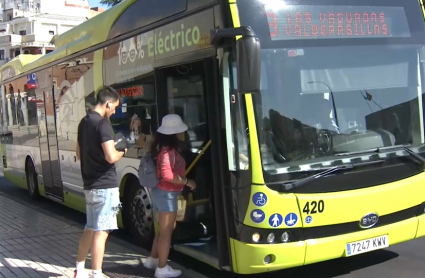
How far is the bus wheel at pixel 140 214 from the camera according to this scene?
675cm

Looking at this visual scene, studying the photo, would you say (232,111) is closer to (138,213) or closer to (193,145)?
(193,145)

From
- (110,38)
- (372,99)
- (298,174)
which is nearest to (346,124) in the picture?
(372,99)

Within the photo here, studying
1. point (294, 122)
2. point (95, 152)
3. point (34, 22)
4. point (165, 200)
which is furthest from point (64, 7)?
point (294, 122)

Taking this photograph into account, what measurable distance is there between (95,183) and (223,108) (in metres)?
1.43

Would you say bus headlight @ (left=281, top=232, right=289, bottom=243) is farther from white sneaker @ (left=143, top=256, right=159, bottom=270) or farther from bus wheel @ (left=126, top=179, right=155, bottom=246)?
bus wheel @ (left=126, top=179, right=155, bottom=246)

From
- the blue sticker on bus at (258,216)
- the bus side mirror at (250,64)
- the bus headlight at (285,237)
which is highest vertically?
the bus side mirror at (250,64)

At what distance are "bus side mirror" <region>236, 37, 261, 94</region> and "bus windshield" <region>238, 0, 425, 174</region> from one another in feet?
1.39

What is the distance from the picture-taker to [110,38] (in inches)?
288

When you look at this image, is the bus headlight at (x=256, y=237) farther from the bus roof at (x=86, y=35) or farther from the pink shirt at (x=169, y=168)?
the bus roof at (x=86, y=35)

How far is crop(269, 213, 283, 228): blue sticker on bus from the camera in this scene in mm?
4586

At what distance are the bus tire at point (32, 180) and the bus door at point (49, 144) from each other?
2.94ft

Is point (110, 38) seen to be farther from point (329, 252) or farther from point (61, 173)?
point (329, 252)

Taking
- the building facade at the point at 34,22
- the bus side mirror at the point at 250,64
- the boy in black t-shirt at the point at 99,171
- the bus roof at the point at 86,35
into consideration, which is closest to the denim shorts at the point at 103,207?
the boy in black t-shirt at the point at 99,171

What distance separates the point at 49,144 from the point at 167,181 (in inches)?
213
